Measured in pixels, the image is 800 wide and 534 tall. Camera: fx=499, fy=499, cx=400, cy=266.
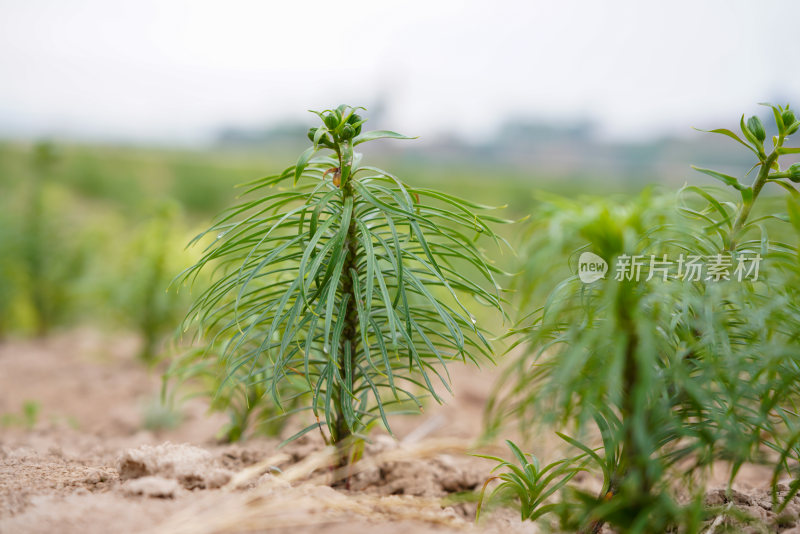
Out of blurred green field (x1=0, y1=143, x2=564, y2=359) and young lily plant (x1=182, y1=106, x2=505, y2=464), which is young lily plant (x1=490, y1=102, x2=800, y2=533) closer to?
young lily plant (x1=182, y1=106, x2=505, y2=464)

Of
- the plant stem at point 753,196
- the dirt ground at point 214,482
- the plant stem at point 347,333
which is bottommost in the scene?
the dirt ground at point 214,482

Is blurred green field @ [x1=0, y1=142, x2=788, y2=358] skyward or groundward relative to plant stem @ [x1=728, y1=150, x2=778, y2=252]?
groundward

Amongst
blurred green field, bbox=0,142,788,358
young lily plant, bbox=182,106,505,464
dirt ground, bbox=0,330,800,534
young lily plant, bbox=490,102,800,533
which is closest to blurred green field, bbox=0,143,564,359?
blurred green field, bbox=0,142,788,358

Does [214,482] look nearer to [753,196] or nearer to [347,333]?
[347,333]

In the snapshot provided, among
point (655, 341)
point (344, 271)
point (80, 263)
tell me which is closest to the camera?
point (655, 341)

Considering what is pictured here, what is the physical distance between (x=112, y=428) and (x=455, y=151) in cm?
1275

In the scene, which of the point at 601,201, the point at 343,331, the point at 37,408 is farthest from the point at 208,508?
the point at 37,408

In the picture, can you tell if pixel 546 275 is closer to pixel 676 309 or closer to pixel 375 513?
pixel 676 309

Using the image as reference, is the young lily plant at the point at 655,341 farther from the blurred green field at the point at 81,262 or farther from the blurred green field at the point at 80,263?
the blurred green field at the point at 80,263

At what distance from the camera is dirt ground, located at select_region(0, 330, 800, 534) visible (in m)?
1.15

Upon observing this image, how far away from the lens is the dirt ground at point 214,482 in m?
1.15

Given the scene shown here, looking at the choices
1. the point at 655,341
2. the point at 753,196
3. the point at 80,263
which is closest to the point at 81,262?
the point at 80,263

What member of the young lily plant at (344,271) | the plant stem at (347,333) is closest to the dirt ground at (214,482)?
the plant stem at (347,333)

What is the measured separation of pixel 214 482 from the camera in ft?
4.47
